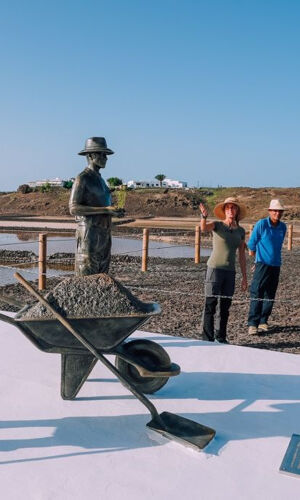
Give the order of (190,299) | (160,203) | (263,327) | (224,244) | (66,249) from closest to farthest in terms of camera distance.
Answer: (224,244) → (263,327) → (190,299) → (66,249) → (160,203)

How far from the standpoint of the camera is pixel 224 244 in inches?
193

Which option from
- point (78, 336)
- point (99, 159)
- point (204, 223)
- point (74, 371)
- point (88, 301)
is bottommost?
point (74, 371)

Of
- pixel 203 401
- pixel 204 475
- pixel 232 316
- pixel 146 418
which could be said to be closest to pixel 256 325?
pixel 232 316

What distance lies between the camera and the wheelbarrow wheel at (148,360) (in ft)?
10.6

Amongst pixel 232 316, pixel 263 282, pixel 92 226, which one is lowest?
pixel 232 316

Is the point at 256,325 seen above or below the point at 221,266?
below

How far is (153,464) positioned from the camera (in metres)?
2.52

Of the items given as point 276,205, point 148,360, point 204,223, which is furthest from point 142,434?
point 276,205

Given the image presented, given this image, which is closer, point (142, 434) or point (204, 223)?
point (142, 434)

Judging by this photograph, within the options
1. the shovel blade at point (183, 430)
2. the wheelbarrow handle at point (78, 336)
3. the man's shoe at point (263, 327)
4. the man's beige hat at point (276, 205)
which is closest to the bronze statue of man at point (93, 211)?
the wheelbarrow handle at point (78, 336)

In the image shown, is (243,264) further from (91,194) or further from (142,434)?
(142,434)

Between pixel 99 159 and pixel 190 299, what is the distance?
517cm

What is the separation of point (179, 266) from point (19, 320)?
10.4 m

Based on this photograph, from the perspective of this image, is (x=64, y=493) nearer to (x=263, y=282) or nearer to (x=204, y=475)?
(x=204, y=475)
